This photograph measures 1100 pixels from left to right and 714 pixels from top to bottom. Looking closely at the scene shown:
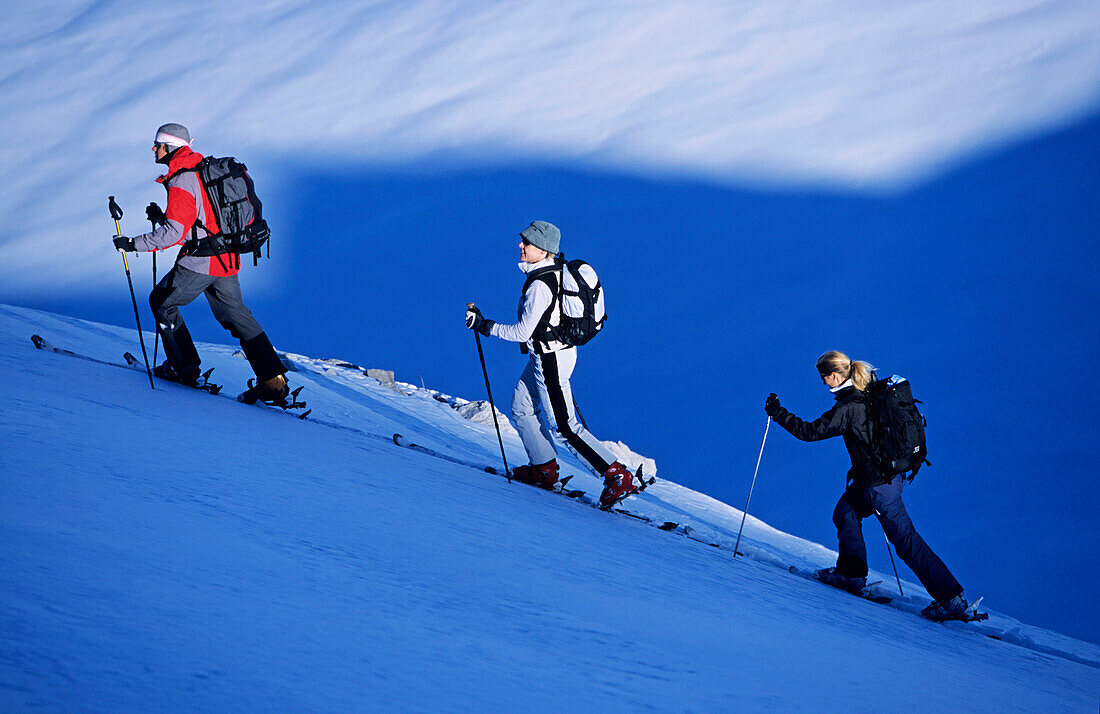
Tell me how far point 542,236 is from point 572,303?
1.42 ft

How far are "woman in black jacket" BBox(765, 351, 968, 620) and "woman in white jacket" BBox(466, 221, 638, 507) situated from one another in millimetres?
1215

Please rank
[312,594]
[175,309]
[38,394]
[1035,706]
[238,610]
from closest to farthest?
[238,610]
[312,594]
[1035,706]
[38,394]
[175,309]

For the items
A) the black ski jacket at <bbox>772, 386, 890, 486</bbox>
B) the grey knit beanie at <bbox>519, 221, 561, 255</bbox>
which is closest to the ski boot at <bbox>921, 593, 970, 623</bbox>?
the black ski jacket at <bbox>772, 386, 890, 486</bbox>

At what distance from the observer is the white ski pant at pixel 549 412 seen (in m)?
5.30

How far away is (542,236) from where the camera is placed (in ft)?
16.7

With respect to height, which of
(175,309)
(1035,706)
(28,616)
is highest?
(175,309)

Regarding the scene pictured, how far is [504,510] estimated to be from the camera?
4.41 metres

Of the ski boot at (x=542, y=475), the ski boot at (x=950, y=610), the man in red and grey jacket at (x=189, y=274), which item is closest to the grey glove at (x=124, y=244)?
the man in red and grey jacket at (x=189, y=274)

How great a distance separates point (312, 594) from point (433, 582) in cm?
49

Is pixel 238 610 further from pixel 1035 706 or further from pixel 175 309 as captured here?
pixel 175 309

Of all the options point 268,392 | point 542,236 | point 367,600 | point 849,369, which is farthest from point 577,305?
point 367,600

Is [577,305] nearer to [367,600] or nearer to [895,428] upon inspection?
[895,428]

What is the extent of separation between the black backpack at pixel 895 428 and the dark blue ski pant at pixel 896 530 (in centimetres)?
16

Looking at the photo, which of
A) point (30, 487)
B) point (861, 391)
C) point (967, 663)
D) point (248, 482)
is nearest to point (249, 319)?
point (248, 482)
